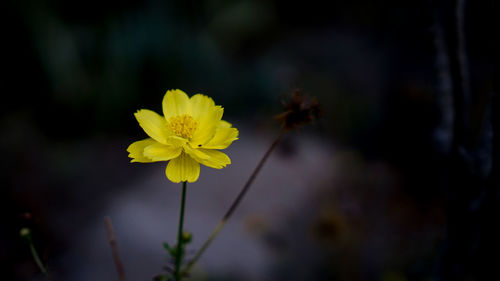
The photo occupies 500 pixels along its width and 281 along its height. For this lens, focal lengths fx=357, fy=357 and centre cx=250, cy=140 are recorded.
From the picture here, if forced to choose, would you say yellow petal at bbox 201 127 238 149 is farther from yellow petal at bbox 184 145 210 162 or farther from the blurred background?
the blurred background

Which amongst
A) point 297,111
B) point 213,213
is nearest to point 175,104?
point 297,111

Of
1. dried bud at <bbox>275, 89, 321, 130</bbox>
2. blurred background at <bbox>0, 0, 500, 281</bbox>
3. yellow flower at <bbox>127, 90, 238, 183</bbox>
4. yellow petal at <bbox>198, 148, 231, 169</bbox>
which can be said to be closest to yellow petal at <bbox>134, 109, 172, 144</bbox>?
yellow flower at <bbox>127, 90, 238, 183</bbox>

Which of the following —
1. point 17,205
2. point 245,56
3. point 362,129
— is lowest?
point 17,205

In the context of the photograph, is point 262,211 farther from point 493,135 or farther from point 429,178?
point 493,135

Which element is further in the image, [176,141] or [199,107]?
[199,107]

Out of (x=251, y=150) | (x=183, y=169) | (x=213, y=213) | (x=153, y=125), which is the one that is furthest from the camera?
(x=251, y=150)

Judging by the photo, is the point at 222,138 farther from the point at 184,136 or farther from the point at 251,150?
the point at 251,150

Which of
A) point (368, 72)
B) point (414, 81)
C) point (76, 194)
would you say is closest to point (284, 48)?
point (368, 72)
